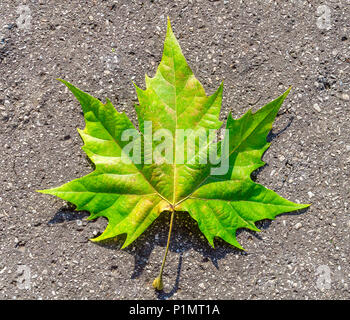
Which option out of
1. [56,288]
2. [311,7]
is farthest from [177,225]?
[311,7]

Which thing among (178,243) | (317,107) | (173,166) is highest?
(317,107)

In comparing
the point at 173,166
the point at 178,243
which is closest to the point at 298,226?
the point at 178,243

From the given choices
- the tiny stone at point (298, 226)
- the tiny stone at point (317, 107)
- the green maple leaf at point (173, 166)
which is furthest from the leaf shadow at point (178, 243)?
the tiny stone at point (317, 107)

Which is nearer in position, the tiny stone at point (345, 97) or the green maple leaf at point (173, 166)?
the green maple leaf at point (173, 166)

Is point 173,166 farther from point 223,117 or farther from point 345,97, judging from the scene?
point 345,97

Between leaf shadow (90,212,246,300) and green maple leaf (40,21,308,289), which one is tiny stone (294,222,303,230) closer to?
green maple leaf (40,21,308,289)

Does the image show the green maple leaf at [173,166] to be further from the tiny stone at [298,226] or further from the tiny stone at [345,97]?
the tiny stone at [345,97]

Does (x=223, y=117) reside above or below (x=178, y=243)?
above
